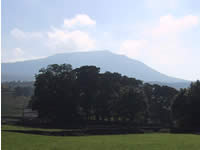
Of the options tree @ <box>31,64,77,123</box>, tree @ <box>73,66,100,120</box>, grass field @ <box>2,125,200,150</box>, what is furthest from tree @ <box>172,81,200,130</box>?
tree @ <box>31,64,77,123</box>

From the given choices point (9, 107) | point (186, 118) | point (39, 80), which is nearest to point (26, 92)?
point (9, 107)

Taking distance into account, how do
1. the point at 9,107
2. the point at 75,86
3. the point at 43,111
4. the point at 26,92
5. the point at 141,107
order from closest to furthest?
the point at 141,107 < the point at 43,111 < the point at 75,86 < the point at 9,107 < the point at 26,92

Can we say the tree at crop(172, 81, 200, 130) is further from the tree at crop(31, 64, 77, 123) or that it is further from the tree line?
the tree at crop(31, 64, 77, 123)

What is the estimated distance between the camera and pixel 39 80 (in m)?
45.3

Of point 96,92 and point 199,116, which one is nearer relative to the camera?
point 199,116

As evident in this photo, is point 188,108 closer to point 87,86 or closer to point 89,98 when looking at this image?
point 89,98

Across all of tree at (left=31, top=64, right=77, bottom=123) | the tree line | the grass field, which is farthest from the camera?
tree at (left=31, top=64, right=77, bottom=123)

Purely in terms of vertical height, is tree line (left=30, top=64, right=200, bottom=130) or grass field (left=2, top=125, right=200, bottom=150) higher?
tree line (left=30, top=64, right=200, bottom=130)

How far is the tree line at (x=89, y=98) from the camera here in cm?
4194

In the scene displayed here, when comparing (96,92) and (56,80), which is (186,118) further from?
(56,80)

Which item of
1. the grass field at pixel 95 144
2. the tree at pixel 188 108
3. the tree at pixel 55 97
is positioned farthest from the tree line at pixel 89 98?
the grass field at pixel 95 144

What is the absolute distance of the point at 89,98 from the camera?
47.1m

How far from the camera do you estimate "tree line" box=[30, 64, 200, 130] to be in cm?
4194

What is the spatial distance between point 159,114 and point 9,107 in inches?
1874
